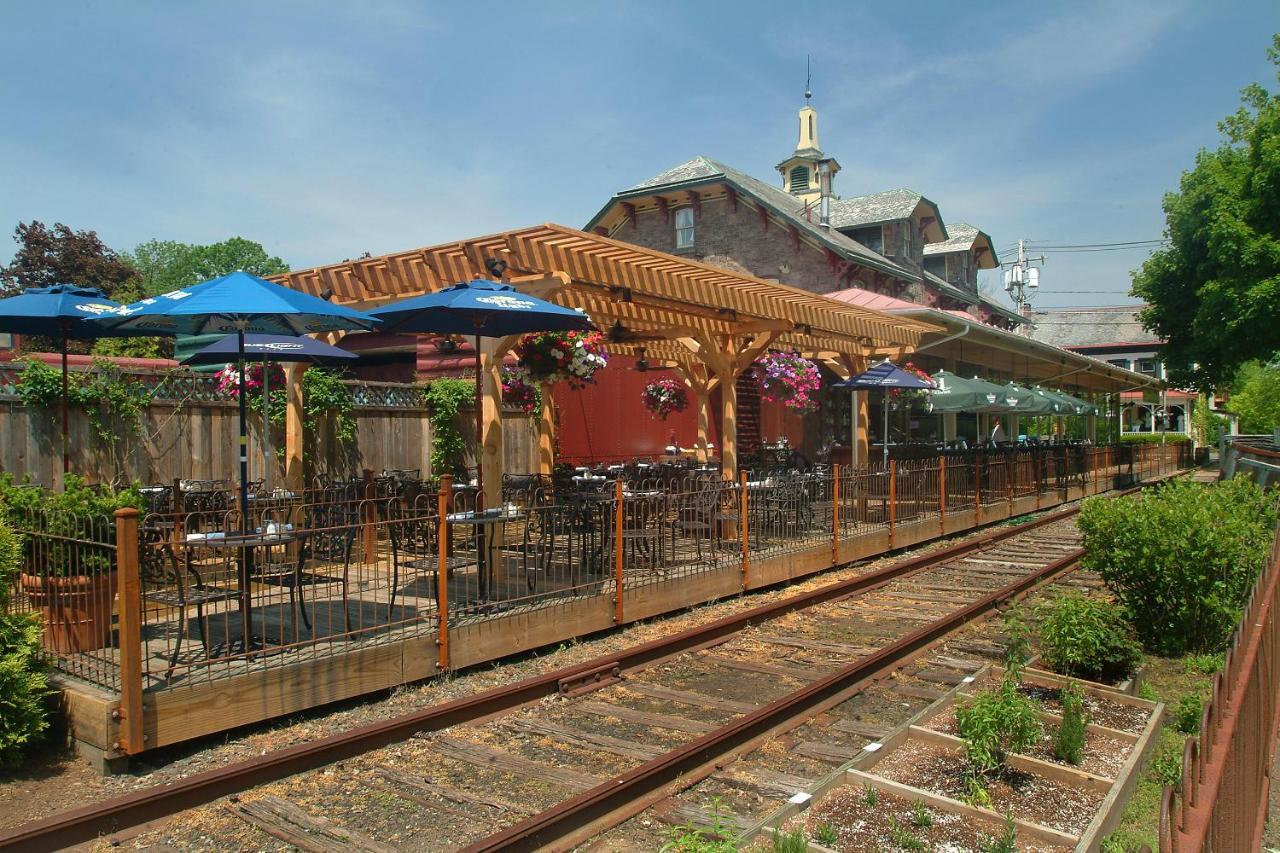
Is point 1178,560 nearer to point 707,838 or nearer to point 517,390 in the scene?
point 707,838

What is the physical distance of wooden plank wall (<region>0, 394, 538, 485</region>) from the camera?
9172 millimetres

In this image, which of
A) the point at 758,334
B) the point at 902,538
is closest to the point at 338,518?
the point at 758,334

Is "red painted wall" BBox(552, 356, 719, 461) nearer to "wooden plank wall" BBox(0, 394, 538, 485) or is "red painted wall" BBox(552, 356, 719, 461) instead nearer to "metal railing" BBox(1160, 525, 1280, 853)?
"wooden plank wall" BBox(0, 394, 538, 485)

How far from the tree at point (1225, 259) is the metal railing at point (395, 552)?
14659 millimetres

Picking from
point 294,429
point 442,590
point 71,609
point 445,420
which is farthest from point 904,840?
point 445,420

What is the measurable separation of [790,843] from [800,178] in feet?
105

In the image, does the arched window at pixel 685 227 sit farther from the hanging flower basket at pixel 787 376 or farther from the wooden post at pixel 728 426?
the wooden post at pixel 728 426

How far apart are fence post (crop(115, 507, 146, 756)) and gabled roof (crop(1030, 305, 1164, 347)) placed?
60.6 meters

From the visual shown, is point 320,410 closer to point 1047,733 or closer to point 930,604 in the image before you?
point 930,604

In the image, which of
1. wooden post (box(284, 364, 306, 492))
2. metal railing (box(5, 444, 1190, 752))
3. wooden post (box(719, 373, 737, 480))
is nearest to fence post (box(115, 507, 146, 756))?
metal railing (box(5, 444, 1190, 752))

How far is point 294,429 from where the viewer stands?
10062 millimetres

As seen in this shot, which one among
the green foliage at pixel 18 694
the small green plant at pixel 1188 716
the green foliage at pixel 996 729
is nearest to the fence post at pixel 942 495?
the small green plant at pixel 1188 716

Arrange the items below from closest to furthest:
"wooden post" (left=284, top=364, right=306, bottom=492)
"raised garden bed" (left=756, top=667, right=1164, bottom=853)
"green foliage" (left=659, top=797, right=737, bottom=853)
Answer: "green foliage" (left=659, top=797, right=737, bottom=853) < "raised garden bed" (left=756, top=667, right=1164, bottom=853) < "wooden post" (left=284, top=364, right=306, bottom=492)

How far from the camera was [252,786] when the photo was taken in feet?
15.5
